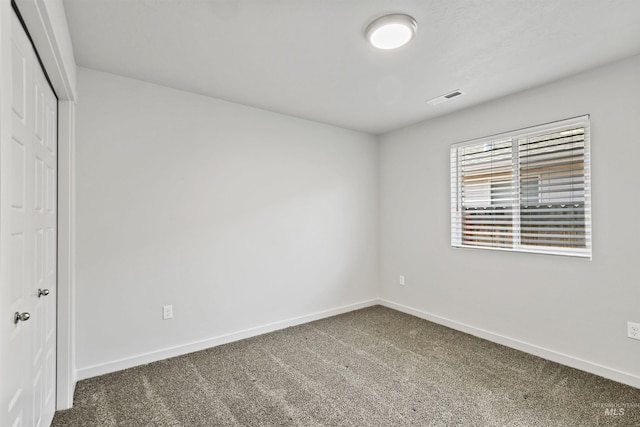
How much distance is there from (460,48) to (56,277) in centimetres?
317

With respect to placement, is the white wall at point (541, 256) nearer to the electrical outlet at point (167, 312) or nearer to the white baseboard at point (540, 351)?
the white baseboard at point (540, 351)

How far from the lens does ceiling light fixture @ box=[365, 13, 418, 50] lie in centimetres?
188

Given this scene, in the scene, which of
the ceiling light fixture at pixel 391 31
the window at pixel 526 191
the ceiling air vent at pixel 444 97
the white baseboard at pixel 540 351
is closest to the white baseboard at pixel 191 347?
the white baseboard at pixel 540 351

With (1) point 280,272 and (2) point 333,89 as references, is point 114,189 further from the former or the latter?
(2) point 333,89

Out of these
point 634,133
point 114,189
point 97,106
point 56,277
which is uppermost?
point 97,106

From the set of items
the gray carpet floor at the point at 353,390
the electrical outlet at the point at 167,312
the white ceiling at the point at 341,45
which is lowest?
the gray carpet floor at the point at 353,390

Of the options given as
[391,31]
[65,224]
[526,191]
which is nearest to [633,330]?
[526,191]

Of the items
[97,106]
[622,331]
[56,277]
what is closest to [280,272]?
[56,277]

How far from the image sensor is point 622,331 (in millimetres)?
2400

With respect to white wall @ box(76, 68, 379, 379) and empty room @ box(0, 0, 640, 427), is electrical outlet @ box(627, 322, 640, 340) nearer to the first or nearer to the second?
empty room @ box(0, 0, 640, 427)

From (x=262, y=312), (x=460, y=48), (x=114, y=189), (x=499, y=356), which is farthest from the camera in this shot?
(x=262, y=312)

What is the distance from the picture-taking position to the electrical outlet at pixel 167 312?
2.82m

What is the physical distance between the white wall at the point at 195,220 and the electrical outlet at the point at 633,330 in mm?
2694

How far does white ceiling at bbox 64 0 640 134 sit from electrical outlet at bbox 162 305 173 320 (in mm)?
2005
